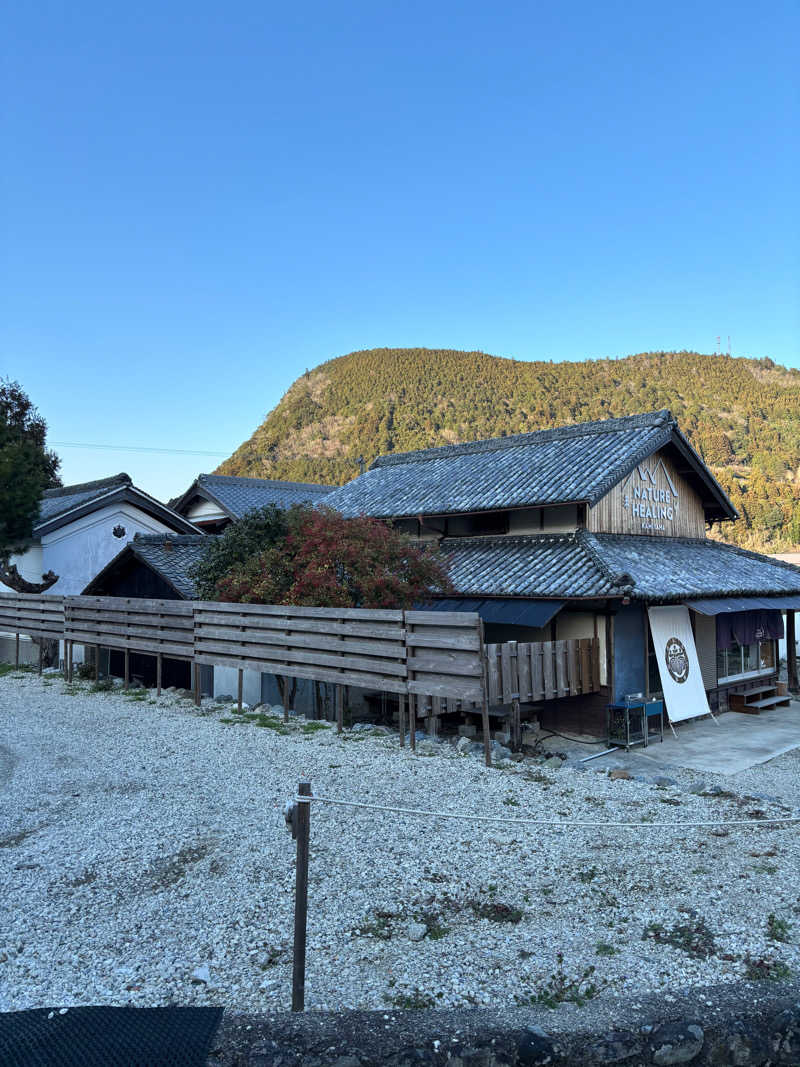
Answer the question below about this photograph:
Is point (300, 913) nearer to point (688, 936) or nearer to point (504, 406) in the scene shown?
point (688, 936)

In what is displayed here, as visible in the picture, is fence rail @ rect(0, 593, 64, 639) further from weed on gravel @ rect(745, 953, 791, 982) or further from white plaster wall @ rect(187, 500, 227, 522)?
weed on gravel @ rect(745, 953, 791, 982)

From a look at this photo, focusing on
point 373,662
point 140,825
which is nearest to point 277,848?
point 140,825

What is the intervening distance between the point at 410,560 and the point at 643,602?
14.1ft

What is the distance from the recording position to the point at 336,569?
40.6ft

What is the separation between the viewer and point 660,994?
13.3ft

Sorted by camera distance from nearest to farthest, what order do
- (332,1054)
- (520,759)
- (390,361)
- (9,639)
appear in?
(332,1054) < (520,759) < (9,639) < (390,361)

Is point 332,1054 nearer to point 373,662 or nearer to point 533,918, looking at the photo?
point 533,918

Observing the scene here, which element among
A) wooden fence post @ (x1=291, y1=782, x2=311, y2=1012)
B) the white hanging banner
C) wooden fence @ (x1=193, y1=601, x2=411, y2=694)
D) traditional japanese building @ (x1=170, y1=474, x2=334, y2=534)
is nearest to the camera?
wooden fence post @ (x1=291, y1=782, x2=311, y2=1012)

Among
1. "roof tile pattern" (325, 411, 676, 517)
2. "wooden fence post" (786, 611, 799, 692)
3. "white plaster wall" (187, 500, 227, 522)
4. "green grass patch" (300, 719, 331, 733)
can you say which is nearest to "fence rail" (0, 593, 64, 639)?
"roof tile pattern" (325, 411, 676, 517)

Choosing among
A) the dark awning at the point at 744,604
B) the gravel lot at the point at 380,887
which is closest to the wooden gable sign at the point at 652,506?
the dark awning at the point at 744,604

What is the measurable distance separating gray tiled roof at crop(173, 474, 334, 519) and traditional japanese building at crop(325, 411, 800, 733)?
1087 centimetres

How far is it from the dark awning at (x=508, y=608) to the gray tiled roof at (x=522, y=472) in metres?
2.39

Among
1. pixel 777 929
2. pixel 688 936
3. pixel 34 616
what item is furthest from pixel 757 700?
pixel 34 616

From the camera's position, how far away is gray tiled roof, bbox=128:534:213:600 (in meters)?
17.1
